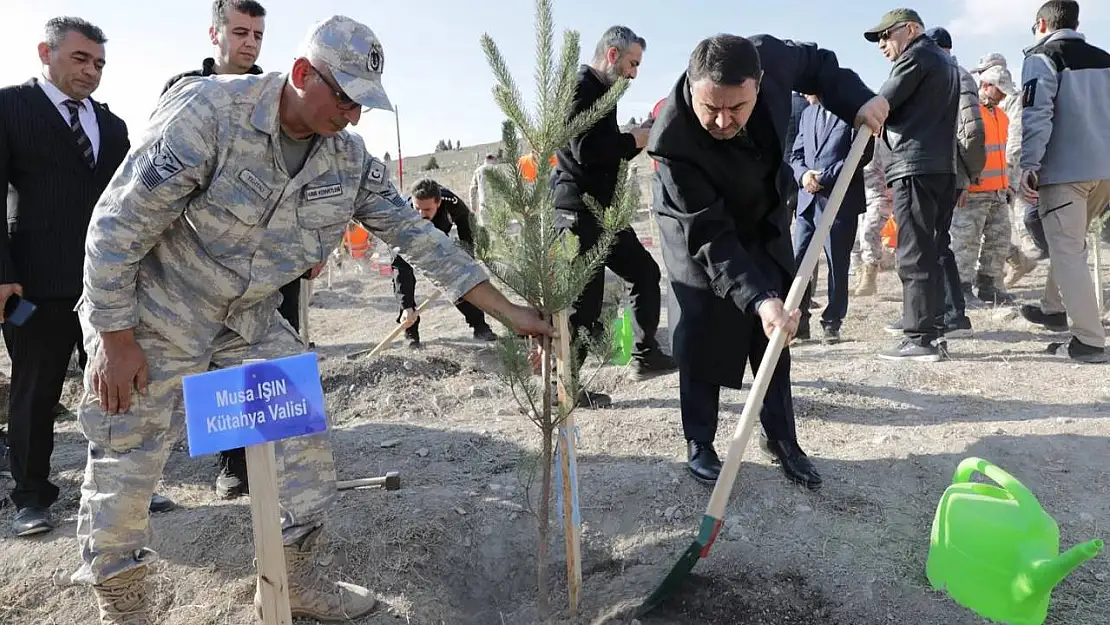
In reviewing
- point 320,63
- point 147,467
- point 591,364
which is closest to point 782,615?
point 147,467

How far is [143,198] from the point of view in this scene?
6.21 ft

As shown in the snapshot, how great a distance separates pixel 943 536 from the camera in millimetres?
2305

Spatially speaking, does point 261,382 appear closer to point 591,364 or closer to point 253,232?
point 253,232

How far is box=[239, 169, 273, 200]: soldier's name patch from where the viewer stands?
2.03 metres

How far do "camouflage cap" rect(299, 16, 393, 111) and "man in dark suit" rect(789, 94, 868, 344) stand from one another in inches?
147

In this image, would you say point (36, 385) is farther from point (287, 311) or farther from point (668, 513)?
point (668, 513)

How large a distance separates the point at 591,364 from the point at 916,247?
7.28 ft

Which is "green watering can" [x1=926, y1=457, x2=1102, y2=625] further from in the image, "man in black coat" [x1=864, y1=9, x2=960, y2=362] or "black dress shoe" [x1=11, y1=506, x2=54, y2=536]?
"black dress shoe" [x1=11, y1=506, x2=54, y2=536]

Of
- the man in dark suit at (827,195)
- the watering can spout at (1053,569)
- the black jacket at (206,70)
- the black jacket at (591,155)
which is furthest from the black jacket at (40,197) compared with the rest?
the man in dark suit at (827,195)

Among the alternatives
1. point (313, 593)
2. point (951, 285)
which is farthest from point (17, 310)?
point (951, 285)

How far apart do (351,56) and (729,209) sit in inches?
61.8

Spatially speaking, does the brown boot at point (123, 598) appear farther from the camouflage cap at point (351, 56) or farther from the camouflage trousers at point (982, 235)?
the camouflage trousers at point (982, 235)

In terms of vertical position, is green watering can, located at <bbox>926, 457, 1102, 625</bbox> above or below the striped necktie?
below

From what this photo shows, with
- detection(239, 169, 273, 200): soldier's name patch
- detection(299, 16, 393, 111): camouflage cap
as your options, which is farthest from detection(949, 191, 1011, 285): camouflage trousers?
detection(239, 169, 273, 200): soldier's name patch
